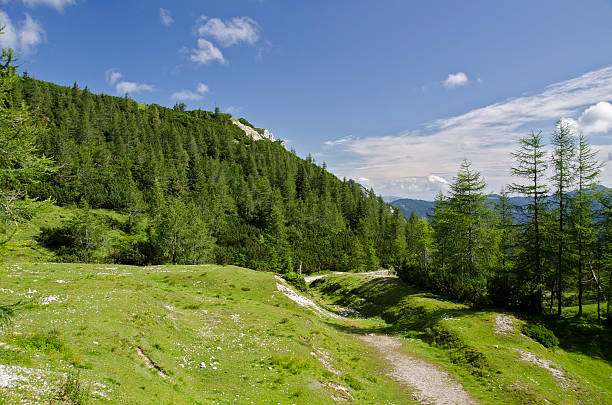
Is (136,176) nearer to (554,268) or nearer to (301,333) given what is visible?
(301,333)

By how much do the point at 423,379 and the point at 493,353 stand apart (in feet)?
23.6

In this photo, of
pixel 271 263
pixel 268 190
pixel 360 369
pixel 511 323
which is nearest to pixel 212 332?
pixel 360 369

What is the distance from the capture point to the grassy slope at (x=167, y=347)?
36.2 ft

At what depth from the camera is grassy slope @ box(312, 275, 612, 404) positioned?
17.8 metres

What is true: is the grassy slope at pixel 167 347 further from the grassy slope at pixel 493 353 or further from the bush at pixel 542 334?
the bush at pixel 542 334

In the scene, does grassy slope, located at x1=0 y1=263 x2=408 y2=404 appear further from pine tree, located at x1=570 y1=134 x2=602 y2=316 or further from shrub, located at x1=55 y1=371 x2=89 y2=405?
pine tree, located at x1=570 y1=134 x2=602 y2=316

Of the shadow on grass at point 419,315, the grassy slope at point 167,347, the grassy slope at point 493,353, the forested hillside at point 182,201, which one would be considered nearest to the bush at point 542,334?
the grassy slope at point 493,353

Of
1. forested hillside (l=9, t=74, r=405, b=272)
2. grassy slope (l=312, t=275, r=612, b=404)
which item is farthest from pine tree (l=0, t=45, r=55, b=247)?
forested hillside (l=9, t=74, r=405, b=272)

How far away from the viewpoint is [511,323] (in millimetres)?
28297

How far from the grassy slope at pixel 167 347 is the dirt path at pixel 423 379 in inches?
61.0

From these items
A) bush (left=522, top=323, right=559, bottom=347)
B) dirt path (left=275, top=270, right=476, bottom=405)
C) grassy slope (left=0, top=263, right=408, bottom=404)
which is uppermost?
grassy slope (left=0, top=263, right=408, bottom=404)

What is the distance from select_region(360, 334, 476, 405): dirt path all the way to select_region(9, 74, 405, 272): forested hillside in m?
51.5

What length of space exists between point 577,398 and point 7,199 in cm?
3272

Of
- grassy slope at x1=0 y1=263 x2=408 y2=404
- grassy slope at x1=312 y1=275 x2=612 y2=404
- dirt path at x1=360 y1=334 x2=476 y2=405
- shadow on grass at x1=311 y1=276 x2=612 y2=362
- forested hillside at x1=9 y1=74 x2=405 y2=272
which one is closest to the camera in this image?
grassy slope at x1=0 y1=263 x2=408 y2=404
